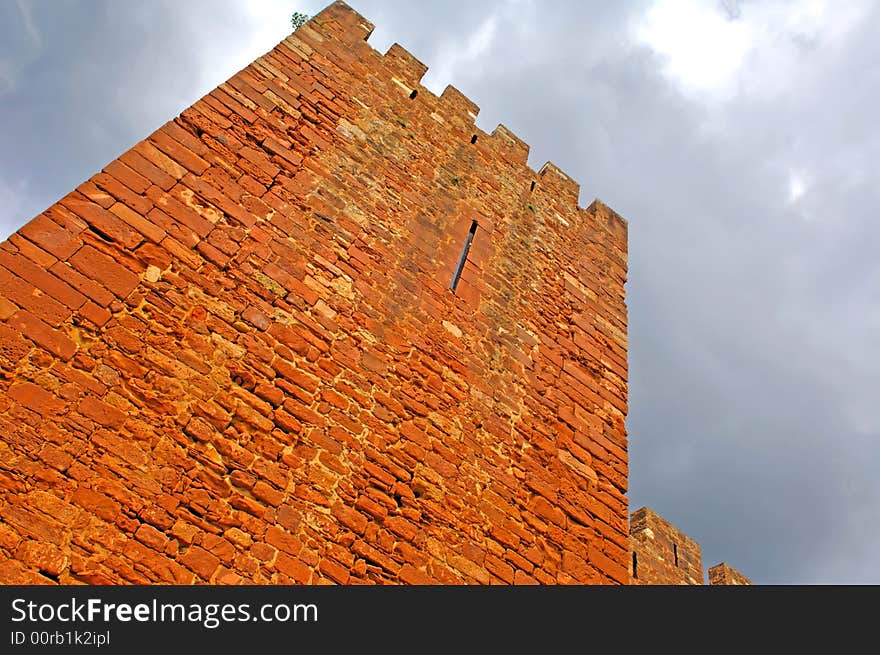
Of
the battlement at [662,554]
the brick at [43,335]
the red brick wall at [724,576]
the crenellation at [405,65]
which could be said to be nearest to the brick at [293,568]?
the brick at [43,335]

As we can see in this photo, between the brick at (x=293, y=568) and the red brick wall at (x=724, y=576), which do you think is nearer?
the brick at (x=293, y=568)

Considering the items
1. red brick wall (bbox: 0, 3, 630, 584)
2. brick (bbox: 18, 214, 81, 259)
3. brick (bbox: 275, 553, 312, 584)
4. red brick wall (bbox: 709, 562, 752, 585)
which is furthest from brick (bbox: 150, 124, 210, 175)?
red brick wall (bbox: 709, 562, 752, 585)

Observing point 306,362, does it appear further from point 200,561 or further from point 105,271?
point 200,561

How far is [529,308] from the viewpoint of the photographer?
249 inches

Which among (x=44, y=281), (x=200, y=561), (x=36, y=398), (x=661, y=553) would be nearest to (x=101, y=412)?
(x=36, y=398)

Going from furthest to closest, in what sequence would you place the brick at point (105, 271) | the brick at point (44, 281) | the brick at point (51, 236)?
the brick at point (105, 271) < the brick at point (51, 236) < the brick at point (44, 281)

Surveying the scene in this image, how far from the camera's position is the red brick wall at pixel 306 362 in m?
3.42

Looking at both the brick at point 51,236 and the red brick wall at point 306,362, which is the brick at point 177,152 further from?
the brick at point 51,236

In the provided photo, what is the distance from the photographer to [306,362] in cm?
446

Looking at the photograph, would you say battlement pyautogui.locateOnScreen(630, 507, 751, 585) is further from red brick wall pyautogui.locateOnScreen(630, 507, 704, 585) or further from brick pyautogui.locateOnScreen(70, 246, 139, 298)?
brick pyautogui.locateOnScreen(70, 246, 139, 298)
